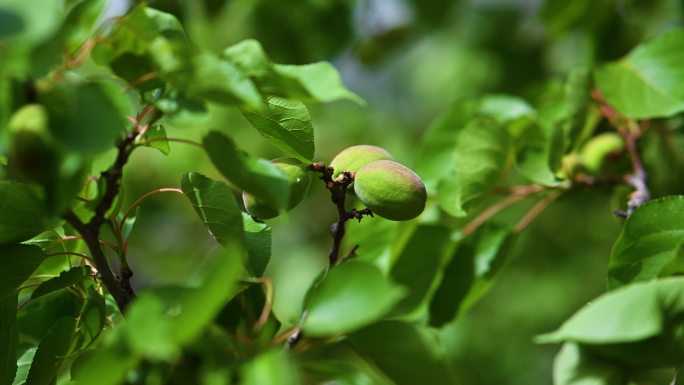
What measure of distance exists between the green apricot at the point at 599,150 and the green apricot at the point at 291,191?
2.37ft

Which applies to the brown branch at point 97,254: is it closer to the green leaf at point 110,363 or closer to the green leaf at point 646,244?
the green leaf at point 110,363

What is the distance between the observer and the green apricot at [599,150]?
155 centimetres

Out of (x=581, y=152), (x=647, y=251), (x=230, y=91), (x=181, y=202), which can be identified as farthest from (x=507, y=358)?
(x=230, y=91)

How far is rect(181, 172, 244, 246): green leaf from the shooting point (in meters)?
0.93

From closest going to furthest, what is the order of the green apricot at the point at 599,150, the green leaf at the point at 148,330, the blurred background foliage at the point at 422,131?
the green leaf at the point at 148,330, the green apricot at the point at 599,150, the blurred background foliage at the point at 422,131

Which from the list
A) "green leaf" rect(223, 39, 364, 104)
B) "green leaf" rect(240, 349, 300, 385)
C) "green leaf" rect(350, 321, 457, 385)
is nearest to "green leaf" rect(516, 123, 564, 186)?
"green leaf" rect(350, 321, 457, 385)

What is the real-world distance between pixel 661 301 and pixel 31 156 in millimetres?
753

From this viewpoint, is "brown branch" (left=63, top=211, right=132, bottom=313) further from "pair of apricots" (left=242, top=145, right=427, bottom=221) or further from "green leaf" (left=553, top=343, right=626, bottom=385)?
"green leaf" (left=553, top=343, right=626, bottom=385)

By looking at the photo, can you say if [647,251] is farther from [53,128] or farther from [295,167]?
[53,128]

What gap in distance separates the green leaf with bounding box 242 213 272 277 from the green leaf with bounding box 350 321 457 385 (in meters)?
0.15

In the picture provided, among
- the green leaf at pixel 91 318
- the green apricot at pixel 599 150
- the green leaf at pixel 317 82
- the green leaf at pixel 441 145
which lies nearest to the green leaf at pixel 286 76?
the green leaf at pixel 317 82

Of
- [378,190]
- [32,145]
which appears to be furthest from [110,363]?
[378,190]

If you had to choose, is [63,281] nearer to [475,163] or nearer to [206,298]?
[206,298]

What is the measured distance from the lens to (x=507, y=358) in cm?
356
